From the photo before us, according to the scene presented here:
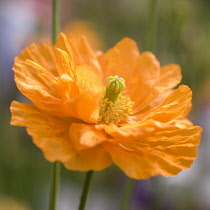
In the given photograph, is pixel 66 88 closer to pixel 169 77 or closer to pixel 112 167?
pixel 169 77

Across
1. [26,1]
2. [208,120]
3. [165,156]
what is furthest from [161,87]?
[26,1]

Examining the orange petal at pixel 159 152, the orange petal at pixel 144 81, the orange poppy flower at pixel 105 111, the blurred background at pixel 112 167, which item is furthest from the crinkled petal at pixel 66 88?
the blurred background at pixel 112 167

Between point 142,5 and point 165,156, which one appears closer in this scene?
point 165,156

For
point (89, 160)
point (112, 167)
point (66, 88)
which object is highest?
point (66, 88)

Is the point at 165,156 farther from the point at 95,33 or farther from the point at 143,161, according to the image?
the point at 95,33

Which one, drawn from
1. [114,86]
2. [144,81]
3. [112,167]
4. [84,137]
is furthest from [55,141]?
[112,167]
